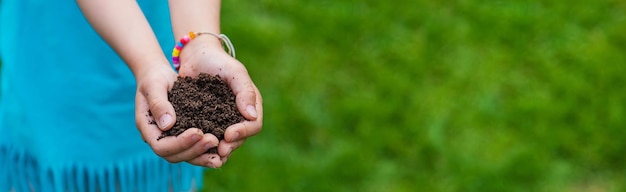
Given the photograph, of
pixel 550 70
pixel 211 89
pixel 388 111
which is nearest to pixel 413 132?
pixel 388 111

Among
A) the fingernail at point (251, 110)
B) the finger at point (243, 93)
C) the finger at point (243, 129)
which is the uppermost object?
the finger at point (243, 93)

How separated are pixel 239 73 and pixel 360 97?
146cm

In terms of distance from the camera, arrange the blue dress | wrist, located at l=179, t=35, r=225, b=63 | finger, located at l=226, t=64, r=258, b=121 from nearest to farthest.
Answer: finger, located at l=226, t=64, r=258, b=121
wrist, located at l=179, t=35, r=225, b=63
the blue dress

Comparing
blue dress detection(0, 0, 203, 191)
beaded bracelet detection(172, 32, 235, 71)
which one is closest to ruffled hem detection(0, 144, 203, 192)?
blue dress detection(0, 0, 203, 191)

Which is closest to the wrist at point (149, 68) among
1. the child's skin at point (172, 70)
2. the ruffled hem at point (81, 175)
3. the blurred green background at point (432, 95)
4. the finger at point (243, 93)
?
the child's skin at point (172, 70)

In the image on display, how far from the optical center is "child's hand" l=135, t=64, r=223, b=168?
4.12ft

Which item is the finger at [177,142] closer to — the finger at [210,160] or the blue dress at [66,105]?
the finger at [210,160]

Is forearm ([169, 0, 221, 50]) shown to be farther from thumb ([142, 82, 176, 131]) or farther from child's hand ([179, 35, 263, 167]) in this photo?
thumb ([142, 82, 176, 131])

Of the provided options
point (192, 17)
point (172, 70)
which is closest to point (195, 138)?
point (172, 70)

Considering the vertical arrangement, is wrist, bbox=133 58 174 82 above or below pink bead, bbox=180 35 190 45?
below

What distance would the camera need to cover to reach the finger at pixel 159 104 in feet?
4.23

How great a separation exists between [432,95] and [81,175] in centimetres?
144

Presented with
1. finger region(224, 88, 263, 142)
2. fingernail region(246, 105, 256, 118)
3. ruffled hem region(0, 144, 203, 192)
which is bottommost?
ruffled hem region(0, 144, 203, 192)

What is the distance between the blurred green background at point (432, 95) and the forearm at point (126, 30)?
1087mm
